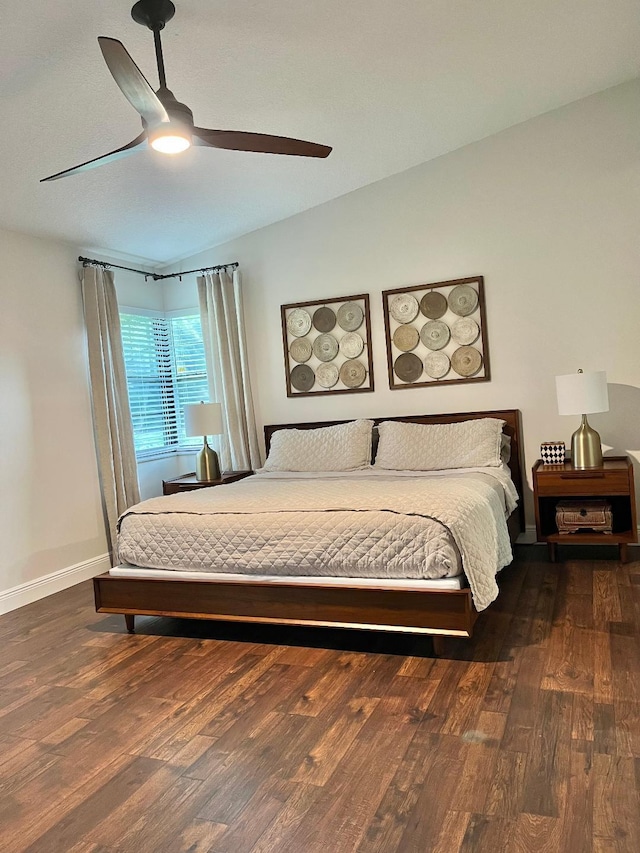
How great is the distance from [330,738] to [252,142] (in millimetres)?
2352

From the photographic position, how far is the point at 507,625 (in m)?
3.32

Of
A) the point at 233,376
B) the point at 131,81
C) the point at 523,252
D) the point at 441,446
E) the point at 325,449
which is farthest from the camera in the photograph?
the point at 233,376

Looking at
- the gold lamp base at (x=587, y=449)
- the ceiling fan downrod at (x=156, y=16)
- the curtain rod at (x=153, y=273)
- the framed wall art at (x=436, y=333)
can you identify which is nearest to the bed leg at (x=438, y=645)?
the gold lamp base at (x=587, y=449)

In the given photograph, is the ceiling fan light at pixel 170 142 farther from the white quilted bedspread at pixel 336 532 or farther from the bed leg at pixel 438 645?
the bed leg at pixel 438 645

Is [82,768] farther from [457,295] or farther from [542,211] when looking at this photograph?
[542,211]

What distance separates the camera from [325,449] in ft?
16.5

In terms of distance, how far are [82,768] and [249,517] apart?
1.40 meters

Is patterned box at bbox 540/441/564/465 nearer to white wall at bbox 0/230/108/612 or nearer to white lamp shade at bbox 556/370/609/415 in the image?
white lamp shade at bbox 556/370/609/415

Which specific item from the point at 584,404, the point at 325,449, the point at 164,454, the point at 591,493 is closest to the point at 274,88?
the point at 325,449

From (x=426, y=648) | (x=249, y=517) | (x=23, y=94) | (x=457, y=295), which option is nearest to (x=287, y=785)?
(x=426, y=648)

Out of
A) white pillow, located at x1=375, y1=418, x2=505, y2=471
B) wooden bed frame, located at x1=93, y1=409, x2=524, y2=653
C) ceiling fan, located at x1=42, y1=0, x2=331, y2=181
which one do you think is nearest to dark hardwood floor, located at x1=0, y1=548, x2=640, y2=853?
wooden bed frame, located at x1=93, y1=409, x2=524, y2=653

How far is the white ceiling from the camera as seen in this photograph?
2910 millimetres

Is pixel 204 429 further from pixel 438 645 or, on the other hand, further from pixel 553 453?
pixel 438 645

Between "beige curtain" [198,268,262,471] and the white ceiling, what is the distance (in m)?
0.64
